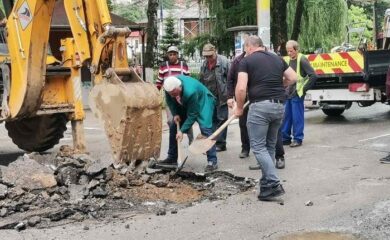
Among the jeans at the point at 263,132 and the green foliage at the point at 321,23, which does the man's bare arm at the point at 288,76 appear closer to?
the jeans at the point at 263,132

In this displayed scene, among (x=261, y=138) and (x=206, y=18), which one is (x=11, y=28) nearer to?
(x=261, y=138)

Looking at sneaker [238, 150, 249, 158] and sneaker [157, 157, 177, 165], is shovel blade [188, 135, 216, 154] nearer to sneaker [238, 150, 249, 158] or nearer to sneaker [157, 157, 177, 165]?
sneaker [157, 157, 177, 165]

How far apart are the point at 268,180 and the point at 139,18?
6376 centimetres

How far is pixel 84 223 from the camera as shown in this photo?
606 cm

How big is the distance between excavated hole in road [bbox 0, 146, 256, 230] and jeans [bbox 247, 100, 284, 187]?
23.6 inches

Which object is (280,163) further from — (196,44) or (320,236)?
(196,44)

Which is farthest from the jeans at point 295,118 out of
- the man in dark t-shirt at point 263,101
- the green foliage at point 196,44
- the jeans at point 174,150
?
A: the green foliage at point 196,44

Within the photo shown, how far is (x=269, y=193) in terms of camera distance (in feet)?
22.4

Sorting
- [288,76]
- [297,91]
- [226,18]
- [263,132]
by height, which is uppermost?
[226,18]

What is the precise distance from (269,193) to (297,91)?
4018mm

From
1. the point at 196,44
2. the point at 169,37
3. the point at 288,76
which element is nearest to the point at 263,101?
the point at 288,76

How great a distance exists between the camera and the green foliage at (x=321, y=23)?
1074 inches

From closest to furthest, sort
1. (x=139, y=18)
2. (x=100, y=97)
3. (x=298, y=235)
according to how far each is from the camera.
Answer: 1. (x=298, y=235)
2. (x=100, y=97)
3. (x=139, y=18)

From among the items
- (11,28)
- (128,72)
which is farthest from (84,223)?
(11,28)
